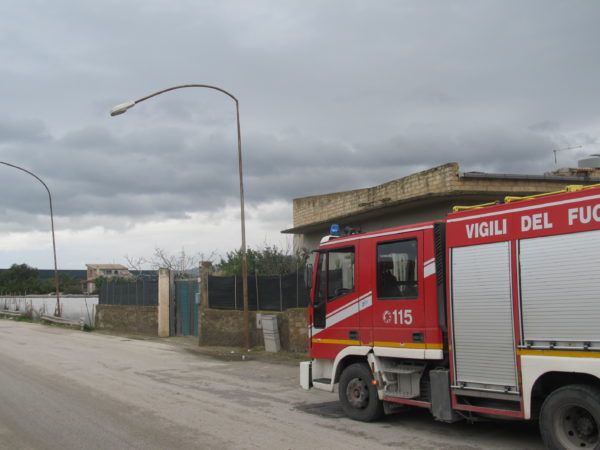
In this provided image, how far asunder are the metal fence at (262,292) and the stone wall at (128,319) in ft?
19.3

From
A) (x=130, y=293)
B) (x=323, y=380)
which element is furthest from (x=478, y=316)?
(x=130, y=293)

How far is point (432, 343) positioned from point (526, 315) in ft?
4.54

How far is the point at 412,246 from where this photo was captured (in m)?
7.73

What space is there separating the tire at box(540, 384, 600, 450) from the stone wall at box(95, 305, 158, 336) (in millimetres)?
21430

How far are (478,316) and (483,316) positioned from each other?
7 cm

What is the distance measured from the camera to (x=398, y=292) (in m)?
7.88

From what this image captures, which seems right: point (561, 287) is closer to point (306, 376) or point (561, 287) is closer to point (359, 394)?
point (359, 394)

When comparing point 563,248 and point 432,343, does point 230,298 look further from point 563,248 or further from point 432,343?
point 563,248

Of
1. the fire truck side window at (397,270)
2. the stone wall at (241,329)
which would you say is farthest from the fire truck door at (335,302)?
the stone wall at (241,329)

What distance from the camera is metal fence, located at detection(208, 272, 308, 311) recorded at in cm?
1822

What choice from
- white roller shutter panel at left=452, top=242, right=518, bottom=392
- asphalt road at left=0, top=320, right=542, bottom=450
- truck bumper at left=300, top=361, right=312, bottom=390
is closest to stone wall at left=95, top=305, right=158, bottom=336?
asphalt road at left=0, top=320, right=542, bottom=450

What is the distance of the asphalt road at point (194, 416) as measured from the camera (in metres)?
7.12

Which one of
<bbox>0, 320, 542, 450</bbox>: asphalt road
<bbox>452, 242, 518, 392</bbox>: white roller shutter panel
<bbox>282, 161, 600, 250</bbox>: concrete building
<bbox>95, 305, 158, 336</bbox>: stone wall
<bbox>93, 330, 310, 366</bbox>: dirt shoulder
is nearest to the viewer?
<bbox>452, 242, 518, 392</bbox>: white roller shutter panel

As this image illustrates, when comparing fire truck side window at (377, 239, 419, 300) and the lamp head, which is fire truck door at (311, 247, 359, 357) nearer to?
fire truck side window at (377, 239, 419, 300)
